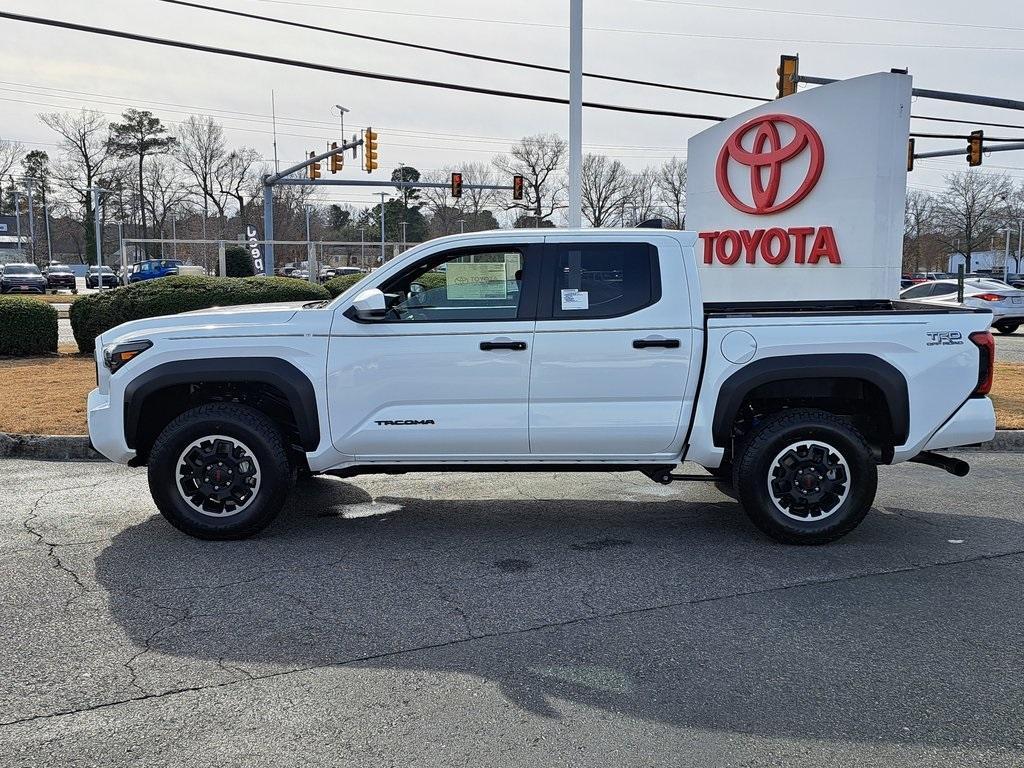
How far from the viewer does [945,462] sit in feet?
19.9

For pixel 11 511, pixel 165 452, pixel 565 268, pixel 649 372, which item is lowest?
pixel 11 511

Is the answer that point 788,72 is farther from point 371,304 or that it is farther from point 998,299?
point 371,304

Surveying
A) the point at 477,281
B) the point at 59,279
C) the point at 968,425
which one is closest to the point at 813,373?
the point at 968,425

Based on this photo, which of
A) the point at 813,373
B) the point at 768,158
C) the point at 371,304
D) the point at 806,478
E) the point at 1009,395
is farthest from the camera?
the point at 768,158

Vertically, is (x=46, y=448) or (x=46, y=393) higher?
(x=46, y=393)

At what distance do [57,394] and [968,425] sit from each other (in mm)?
9886

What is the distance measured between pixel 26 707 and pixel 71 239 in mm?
102095

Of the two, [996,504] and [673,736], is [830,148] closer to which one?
[996,504]

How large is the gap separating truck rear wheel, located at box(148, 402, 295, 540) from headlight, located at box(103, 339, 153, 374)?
0.49 m

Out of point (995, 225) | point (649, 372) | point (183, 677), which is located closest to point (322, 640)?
point (183, 677)

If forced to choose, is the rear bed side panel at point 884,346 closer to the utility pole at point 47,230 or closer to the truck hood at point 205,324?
the truck hood at point 205,324

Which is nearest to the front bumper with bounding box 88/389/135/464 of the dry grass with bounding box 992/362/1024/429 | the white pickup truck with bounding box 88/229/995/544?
the white pickup truck with bounding box 88/229/995/544

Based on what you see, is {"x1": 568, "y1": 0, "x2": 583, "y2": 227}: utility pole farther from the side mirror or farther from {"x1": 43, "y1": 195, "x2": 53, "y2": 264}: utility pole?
{"x1": 43, "y1": 195, "x2": 53, "y2": 264}: utility pole

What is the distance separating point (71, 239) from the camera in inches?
3735
